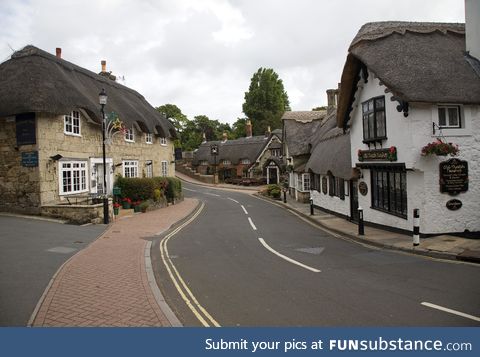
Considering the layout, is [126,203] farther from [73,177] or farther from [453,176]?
[453,176]

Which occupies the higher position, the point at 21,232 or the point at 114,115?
the point at 114,115

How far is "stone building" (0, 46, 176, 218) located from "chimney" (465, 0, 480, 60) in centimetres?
1831

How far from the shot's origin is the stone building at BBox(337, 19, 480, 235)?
1314cm

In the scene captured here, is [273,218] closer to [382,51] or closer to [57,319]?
[382,51]

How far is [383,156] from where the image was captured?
589 inches

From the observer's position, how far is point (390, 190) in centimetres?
1540

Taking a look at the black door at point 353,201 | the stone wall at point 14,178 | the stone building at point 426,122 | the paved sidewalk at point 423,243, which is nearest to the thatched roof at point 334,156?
the black door at point 353,201

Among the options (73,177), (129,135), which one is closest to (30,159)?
(73,177)

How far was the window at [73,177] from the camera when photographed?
20625 mm

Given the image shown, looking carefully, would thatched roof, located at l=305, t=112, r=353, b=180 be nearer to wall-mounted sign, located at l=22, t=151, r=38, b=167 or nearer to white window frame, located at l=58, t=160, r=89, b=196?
white window frame, located at l=58, t=160, r=89, b=196

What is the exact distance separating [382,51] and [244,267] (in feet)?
33.4

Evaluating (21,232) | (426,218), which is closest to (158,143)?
(21,232)

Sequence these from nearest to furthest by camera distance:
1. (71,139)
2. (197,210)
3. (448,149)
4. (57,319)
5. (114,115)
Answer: (57,319) → (448,149) → (71,139) → (114,115) → (197,210)

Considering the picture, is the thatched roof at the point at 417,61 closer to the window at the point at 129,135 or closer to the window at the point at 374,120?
the window at the point at 374,120
